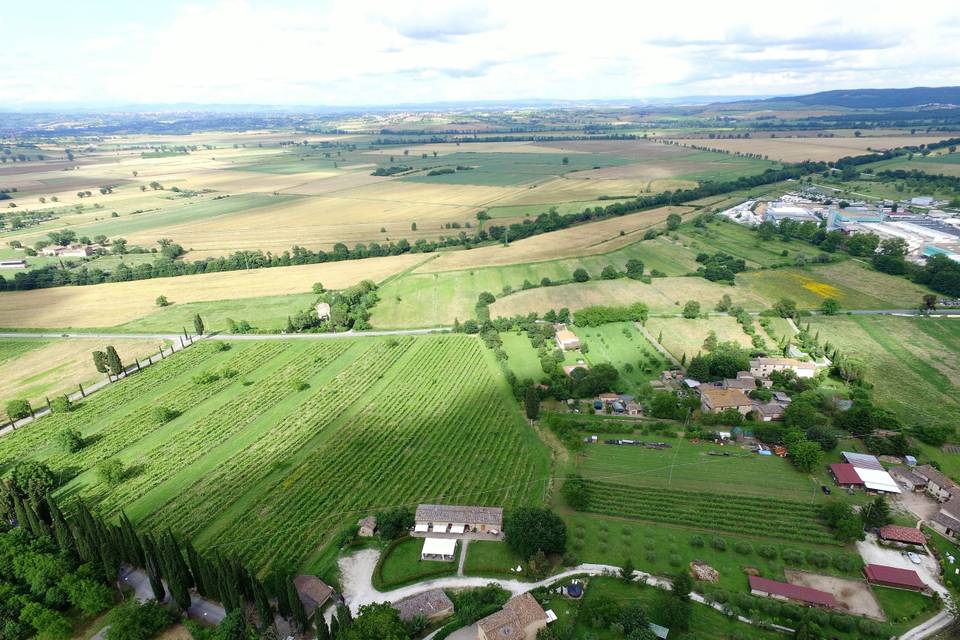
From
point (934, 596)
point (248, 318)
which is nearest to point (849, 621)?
point (934, 596)

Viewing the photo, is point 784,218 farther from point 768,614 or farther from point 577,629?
point 577,629

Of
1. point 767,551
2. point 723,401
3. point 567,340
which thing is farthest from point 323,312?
point 767,551

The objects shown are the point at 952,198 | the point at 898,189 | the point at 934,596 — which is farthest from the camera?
the point at 898,189

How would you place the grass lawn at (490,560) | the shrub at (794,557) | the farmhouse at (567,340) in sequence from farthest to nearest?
the farmhouse at (567,340), the shrub at (794,557), the grass lawn at (490,560)

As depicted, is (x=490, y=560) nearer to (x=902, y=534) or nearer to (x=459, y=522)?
(x=459, y=522)

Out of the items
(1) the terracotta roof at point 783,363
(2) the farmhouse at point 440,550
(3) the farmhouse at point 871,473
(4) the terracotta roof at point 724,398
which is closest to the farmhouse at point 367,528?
(2) the farmhouse at point 440,550

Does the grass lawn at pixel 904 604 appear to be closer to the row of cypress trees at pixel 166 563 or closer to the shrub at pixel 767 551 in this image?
the shrub at pixel 767 551
